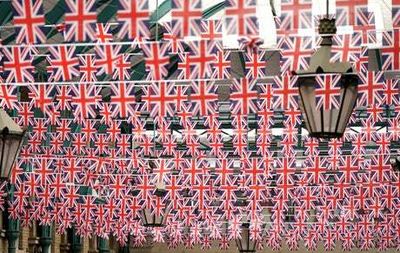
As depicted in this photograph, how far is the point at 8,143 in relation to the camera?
14055mm

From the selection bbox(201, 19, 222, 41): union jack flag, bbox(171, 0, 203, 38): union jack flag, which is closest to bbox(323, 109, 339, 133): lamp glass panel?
bbox(171, 0, 203, 38): union jack flag

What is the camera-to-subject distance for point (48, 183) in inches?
1063

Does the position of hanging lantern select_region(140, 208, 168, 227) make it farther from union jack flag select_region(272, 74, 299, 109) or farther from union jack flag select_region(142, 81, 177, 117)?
union jack flag select_region(272, 74, 299, 109)

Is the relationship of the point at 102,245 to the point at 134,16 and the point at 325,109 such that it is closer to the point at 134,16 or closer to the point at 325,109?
the point at 134,16

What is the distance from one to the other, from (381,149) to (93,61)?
780cm

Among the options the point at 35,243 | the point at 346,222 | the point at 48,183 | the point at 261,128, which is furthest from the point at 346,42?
the point at 35,243

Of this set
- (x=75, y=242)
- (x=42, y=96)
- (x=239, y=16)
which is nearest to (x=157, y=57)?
(x=239, y=16)

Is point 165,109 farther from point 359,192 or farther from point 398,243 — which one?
point 398,243

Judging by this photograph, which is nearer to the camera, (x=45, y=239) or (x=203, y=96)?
(x=203, y=96)

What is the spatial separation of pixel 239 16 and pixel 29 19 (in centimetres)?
269

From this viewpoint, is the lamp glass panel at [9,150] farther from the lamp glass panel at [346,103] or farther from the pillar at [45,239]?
the pillar at [45,239]

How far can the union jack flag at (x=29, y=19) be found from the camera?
1512 cm

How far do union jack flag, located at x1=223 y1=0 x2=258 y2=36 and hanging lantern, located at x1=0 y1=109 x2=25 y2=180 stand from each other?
8.65 ft

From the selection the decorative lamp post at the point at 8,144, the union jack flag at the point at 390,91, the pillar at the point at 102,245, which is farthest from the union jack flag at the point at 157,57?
the pillar at the point at 102,245
